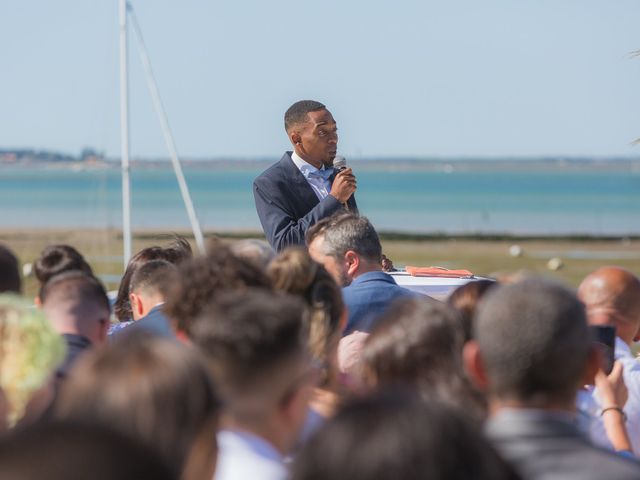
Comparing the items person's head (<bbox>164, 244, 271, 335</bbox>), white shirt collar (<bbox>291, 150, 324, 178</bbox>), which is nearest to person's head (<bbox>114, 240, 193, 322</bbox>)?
white shirt collar (<bbox>291, 150, 324, 178</bbox>)

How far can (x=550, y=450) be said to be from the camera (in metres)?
2.88

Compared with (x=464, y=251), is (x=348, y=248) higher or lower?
higher

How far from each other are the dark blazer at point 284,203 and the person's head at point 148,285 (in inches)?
59.6

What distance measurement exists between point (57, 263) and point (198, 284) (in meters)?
1.80

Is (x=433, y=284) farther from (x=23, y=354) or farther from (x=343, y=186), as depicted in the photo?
(x=23, y=354)

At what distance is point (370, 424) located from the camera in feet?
6.43

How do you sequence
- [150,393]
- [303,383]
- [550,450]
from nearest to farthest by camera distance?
1. [150,393]
2. [550,450]
3. [303,383]

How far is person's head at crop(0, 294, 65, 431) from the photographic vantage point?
3221 mm

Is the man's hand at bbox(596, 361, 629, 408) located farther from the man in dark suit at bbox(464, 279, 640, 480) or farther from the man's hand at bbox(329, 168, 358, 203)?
the man's hand at bbox(329, 168, 358, 203)

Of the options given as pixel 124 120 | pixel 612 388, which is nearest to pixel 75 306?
pixel 612 388

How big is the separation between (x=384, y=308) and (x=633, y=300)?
1341 millimetres

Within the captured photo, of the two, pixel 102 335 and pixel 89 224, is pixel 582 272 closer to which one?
pixel 102 335

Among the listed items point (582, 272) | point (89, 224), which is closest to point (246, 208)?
point (89, 224)

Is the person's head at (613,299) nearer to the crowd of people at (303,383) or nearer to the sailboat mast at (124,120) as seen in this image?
the crowd of people at (303,383)
